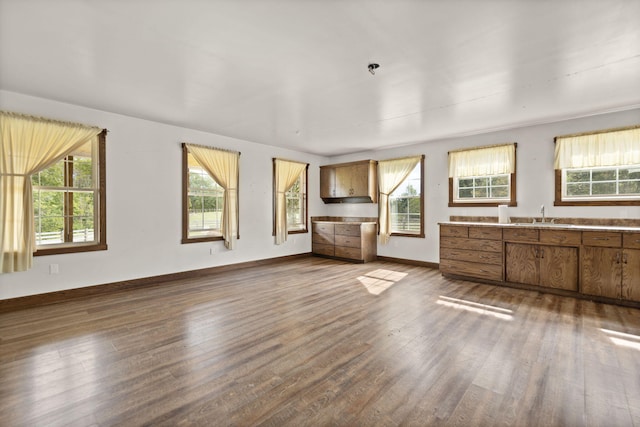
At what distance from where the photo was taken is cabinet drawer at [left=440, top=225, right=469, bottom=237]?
199 inches

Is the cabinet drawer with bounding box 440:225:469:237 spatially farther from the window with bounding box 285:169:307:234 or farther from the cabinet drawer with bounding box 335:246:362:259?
the window with bounding box 285:169:307:234

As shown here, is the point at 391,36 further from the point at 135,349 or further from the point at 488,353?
the point at 135,349

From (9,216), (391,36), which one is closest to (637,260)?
(391,36)

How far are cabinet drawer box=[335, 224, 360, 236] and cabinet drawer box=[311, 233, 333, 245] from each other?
0.93ft

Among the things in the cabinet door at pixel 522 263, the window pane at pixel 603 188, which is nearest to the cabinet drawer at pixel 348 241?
the cabinet door at pixel 522 263

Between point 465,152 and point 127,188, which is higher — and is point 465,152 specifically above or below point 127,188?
above

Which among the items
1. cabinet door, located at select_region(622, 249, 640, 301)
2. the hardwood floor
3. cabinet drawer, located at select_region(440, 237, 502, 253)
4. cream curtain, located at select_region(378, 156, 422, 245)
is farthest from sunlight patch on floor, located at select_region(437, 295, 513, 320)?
cream curtain, located at select_region(378, 156, 422, 245)

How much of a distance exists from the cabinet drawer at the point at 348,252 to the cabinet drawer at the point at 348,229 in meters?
0.34

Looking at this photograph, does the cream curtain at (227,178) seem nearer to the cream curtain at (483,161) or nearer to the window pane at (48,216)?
the window pane at (48,216)

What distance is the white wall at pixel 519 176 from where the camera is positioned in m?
4.41

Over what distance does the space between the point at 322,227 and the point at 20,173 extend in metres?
5.35

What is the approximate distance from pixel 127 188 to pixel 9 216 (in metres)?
1.33

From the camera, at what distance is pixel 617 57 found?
2.73m

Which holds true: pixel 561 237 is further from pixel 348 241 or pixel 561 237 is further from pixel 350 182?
pixel 350 182
